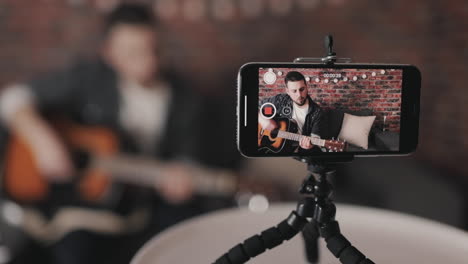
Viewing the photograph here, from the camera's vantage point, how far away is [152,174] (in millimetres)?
1977

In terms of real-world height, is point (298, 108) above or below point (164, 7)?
below

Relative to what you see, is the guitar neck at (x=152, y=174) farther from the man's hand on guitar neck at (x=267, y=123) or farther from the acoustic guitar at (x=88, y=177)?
the man's hand on guitar neck at (x=267, y=123)

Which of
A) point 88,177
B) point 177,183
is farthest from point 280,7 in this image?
point 88,177

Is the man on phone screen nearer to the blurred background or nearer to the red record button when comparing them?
the red record button

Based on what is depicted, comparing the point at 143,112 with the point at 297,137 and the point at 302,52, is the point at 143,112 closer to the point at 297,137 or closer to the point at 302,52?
the point at 302,52

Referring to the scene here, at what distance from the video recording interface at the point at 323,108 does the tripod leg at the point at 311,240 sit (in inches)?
4.5

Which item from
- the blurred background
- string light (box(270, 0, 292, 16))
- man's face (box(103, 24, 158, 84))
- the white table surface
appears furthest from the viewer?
string light (box(270, 0, 292, 16))

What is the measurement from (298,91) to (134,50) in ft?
4.74

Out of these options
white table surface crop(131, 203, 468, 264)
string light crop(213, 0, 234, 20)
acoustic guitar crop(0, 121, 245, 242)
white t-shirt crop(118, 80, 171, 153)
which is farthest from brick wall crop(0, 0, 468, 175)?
white table surface crop(131, 203, 468, 264)

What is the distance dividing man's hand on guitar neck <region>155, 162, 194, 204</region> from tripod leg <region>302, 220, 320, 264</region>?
4.17ft

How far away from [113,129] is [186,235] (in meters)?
1.27

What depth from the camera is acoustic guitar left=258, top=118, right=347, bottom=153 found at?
615 mm

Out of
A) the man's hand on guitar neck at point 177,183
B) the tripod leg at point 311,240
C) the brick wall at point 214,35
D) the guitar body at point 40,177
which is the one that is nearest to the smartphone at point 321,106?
the tripod leg at point 311,240

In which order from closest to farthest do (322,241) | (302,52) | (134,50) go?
(322,241) < (134,50) < (302,52)
